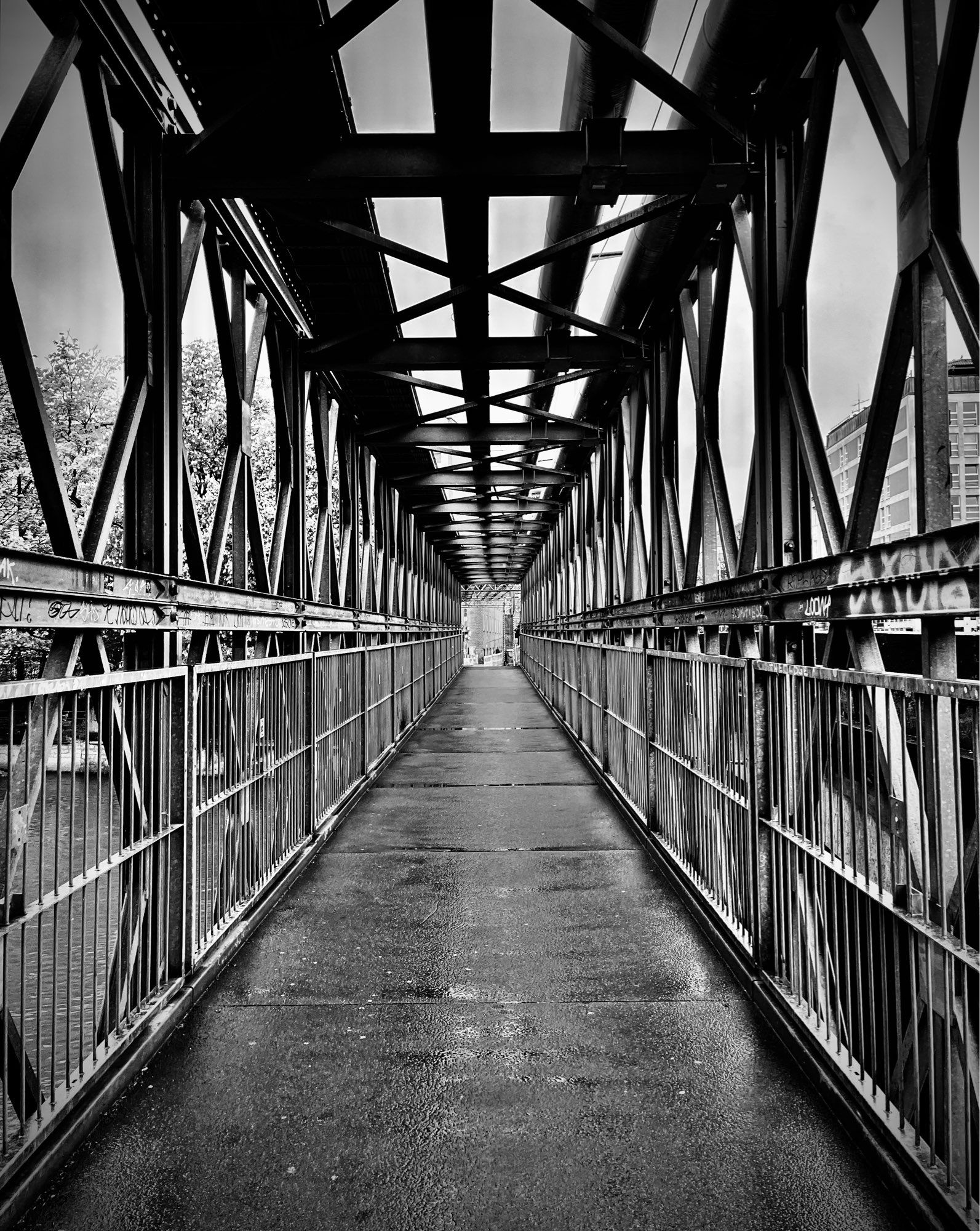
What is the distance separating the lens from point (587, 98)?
475cm

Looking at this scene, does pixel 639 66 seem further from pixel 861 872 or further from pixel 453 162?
pixel 861 872

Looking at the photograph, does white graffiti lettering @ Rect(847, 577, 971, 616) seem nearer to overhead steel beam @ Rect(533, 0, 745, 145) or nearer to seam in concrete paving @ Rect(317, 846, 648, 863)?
overhead steel beam @ Rect(533, 0, 745, 145)

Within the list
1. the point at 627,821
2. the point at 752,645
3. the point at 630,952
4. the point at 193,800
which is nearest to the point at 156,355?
the point at 193,800

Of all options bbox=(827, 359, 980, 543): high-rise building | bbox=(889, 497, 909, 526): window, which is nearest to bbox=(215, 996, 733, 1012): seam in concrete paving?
bbox=(827, 359, 980, 543): high-rise building

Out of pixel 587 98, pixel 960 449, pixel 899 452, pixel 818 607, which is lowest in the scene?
pixel 818 607

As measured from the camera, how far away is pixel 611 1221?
2.66m

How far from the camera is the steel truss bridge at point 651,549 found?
286cm

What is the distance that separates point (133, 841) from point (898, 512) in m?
4.12

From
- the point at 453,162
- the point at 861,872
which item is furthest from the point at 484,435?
the point at 861,872

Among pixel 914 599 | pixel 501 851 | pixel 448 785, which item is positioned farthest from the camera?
pixel 448 785

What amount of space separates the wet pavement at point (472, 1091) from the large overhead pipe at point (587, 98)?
14.8 feet

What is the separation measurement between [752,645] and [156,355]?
3692mm

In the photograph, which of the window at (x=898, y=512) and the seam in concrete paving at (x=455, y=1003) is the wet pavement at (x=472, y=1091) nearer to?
the seam in concrete paving at (x=455, y=1003)

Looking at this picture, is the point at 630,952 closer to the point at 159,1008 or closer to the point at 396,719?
the point at 159,1008
